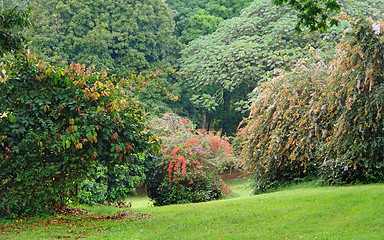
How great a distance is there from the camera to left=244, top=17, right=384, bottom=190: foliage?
11.6 meters

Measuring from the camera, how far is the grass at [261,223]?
7.44 m

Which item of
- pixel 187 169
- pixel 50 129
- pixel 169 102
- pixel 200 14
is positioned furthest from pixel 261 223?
pixel 200 14

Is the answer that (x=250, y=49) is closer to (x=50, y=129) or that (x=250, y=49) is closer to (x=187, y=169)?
(x=187, y=169)

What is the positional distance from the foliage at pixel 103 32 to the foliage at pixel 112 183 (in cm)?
909

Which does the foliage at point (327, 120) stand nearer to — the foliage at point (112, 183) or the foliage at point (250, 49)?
the foliage at point (112, 183)

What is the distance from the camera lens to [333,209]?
28.3 ft

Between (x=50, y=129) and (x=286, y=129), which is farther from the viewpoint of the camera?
(x=286, y=129)

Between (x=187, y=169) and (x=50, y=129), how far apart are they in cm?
700

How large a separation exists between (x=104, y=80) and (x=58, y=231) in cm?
392

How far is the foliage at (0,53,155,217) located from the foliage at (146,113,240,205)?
5.46 m

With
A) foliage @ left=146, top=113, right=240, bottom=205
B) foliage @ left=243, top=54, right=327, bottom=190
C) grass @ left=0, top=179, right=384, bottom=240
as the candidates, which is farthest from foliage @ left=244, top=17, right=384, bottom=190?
grass @ left=0, top=179, right=384, bottom=240

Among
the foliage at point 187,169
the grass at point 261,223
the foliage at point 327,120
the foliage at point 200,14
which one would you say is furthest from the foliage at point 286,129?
the foliage at point 200,14

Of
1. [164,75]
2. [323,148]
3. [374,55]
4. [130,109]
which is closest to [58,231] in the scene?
[130,109]

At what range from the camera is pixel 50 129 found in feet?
32.7
